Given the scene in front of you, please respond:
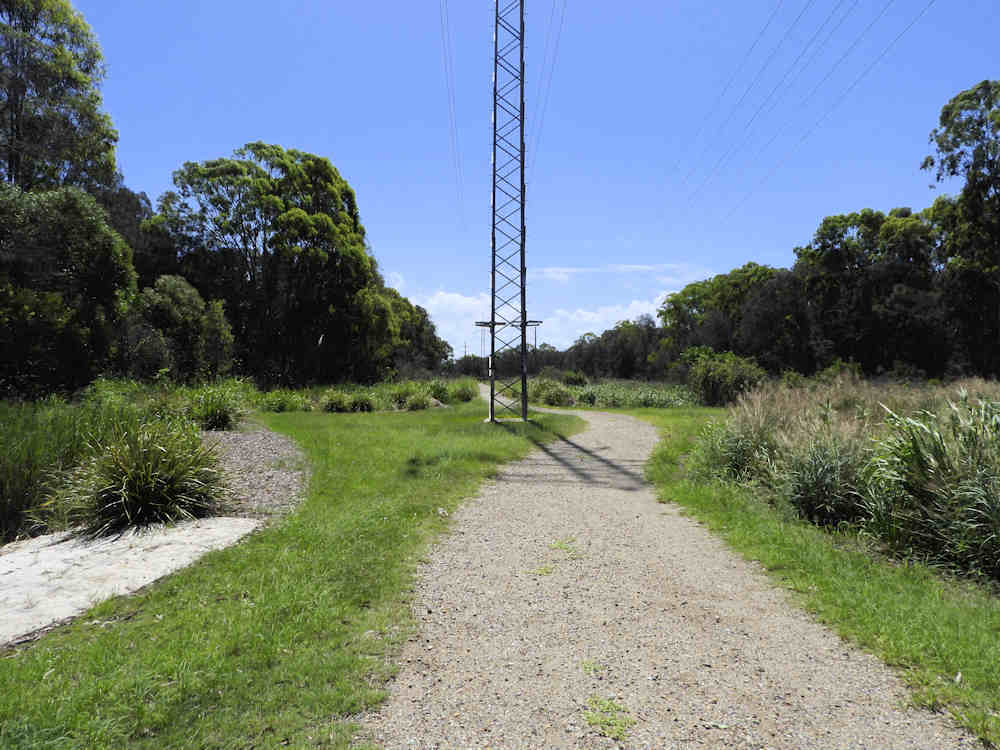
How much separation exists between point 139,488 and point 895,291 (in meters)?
41.7

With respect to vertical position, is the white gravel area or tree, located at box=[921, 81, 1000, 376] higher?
tree, located at box=[921, 81, 1000, 376]

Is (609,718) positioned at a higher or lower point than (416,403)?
lower

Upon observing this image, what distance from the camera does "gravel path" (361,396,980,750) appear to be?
7.85 feet

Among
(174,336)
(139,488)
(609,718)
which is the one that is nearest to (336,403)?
(174,336)

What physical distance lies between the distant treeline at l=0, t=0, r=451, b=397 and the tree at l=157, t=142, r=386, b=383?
7 centimetres

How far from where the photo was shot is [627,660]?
118 inches

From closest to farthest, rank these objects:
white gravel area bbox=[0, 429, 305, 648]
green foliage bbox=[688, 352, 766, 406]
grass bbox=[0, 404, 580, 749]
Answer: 1. grass bbox=[0, 404, 580, 749]
2. white gravel area bbox=[0, 429, 305, 648]
3. green foliage bbox=[688, 352, 766, 406]

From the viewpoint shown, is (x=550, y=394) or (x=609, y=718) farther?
(x=550, y=394)

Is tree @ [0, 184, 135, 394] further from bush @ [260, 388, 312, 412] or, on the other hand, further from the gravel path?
the gravel path

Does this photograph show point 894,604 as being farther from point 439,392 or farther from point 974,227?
point 974,227

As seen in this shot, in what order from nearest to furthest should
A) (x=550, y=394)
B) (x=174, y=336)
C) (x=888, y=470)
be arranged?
(x=888, y=470) → (x=174, y=336) → (x=550, y=394)

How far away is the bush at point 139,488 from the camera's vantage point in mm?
5582

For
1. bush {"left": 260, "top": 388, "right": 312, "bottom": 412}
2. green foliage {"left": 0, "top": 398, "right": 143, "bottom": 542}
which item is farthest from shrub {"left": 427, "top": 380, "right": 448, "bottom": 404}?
green foliage {"left": 0, "top": 398, "right": 143, "bottom": 542}

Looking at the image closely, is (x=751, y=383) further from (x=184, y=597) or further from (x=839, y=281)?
(x=184, y=597)
